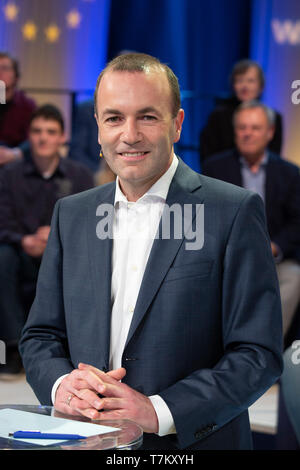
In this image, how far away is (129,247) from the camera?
4.66 ft

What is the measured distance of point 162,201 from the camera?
142 cm

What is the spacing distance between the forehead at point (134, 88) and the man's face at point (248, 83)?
9.11 ft

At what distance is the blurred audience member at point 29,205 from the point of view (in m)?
3.55

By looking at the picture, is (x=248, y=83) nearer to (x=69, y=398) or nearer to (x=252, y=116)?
(x=252, y=116)

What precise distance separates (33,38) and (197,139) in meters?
1.46

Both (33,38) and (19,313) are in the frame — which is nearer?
(19,313)

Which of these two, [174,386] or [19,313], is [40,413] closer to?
[174,386]

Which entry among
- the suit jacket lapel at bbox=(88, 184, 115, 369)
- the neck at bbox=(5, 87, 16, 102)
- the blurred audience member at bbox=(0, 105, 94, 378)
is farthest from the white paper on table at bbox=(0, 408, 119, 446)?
the neck at bbox=(5, 87, 16, 102)

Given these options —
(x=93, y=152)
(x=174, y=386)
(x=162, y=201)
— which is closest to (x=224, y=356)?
(x=174, y=386)

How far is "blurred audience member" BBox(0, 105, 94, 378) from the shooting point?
11.7ft

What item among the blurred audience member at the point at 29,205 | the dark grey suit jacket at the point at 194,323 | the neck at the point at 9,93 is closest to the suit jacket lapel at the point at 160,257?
the dark grey suit jacket at the point at 194,323

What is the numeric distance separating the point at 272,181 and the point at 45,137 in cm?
124

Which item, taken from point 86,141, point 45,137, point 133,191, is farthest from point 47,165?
point 133,191

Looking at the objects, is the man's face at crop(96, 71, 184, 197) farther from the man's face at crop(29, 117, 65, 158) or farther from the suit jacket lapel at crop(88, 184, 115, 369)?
the man's face at crop(29, 117, 65, 158)
